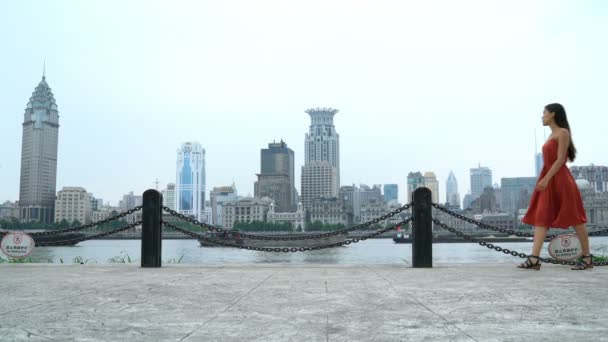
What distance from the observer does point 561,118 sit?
6883 millimetres

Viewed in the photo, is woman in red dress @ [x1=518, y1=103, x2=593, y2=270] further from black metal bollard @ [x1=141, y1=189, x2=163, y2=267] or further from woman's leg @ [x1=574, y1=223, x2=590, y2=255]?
black metal bollard @ [x1=141, y1=189, x2=163, y2=267]

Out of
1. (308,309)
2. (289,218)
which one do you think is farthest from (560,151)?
(289,218)

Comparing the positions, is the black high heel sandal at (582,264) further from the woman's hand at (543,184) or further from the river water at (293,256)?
the river water at (293,256)

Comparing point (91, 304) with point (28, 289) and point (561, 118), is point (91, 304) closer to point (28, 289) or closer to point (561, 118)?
point (28, 289)

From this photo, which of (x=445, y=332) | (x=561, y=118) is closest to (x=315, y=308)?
(x=445, y=332)

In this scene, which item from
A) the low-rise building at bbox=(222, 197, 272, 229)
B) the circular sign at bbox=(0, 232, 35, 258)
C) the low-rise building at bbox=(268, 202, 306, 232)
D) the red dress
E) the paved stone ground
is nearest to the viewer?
the paved stone ground

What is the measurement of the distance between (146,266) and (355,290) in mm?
4364

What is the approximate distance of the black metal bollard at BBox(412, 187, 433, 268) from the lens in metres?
7.40

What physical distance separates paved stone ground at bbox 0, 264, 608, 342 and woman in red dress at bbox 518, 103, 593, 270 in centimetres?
123

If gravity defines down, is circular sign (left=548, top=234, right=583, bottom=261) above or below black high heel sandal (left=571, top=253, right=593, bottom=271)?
above

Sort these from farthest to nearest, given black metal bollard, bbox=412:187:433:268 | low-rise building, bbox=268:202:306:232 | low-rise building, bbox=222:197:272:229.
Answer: low-rise building, bbox=222:197:272:229 → low-rise building, bbox=268:202:306:232 → black metal bollard, bbox=412:187:433:268

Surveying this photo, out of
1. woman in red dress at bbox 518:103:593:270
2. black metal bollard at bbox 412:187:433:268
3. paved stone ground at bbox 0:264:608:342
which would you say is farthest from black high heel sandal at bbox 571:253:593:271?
black metal bollard at bbox 412:187:433:268

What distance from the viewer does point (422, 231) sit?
7539 millimetres

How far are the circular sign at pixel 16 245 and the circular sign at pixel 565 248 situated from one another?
27.3ft
